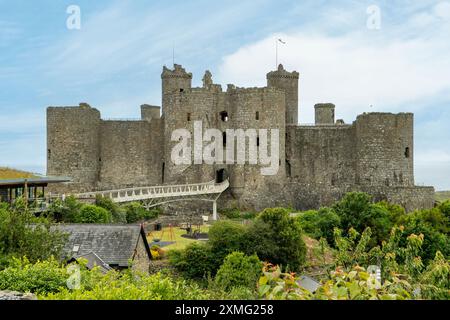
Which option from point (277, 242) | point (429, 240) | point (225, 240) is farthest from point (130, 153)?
point (429, 240)

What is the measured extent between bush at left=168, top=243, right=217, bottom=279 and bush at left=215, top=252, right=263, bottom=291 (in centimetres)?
131

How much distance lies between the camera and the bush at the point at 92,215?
99.4 feet

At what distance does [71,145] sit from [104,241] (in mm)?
23731

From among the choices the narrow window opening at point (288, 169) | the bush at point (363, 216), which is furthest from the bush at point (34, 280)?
the narrow window opening at point (288, 169)

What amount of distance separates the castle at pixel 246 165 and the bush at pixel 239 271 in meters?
17.0

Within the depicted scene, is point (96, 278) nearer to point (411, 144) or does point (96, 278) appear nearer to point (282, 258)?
point (282, 258)

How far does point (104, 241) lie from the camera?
76.6 ft

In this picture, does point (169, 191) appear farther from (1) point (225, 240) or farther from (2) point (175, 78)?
(1) point (225, 240)

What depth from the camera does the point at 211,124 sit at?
44.3m

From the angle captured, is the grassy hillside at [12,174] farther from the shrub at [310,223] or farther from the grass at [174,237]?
the shrub at [310,223]

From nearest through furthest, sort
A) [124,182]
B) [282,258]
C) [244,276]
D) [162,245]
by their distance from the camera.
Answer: [244,276]
[282,258]
[162,245]
[124,182]
